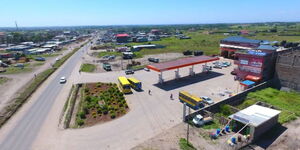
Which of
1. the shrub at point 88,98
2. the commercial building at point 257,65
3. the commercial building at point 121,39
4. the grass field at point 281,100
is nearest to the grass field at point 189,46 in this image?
the commercial building at point 121,39

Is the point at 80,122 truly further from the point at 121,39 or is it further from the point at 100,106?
the point at 121,39

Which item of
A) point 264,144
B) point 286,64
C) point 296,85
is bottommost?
point 264,144

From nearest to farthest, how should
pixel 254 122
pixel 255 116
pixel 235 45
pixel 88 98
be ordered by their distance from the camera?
pixel 254 122 → pixel 255 116 → pixel 88 98 → pixel 235 45

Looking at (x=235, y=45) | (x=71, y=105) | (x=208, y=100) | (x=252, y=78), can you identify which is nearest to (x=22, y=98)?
(x=71, y=105)

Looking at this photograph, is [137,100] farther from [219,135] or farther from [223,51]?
[223,51]

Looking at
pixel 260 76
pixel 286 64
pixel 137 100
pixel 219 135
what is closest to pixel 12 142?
pixel 137 100

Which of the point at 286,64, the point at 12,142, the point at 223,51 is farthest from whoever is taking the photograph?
the point at 223,51

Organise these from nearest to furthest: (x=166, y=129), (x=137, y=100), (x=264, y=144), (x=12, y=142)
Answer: (x=264, y=144) < (x=12, y=142) < (x=166, y=129) < (x=137, y=100)

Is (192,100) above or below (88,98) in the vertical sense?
above
